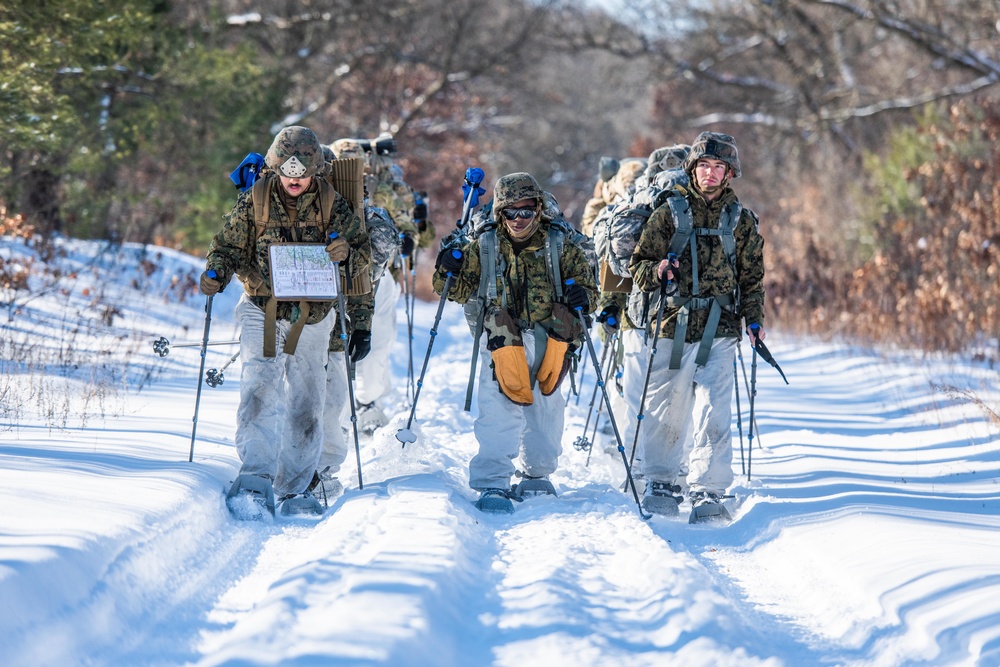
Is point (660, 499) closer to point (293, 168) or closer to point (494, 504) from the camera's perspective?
point (494, 504)

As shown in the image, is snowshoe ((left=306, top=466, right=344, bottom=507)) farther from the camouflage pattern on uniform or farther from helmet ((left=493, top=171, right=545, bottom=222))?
the camouflage pattern on uniform

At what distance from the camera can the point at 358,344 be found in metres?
7.27

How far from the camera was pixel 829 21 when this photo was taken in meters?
29.7

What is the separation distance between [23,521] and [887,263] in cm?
1338

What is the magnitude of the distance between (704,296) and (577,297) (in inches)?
32.7

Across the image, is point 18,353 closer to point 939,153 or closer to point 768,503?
point 768,503

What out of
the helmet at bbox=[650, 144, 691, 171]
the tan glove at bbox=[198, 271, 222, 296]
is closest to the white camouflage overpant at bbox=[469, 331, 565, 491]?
the tan glove at bbox=[198, 271, 222, 296]

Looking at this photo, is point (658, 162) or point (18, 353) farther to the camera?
point (18, 353)

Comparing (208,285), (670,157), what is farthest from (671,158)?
(208,285)

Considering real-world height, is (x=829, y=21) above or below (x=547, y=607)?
above

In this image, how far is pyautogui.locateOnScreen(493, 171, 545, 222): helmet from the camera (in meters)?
6.84

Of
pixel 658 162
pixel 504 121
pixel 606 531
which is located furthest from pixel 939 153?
pixel 504 121

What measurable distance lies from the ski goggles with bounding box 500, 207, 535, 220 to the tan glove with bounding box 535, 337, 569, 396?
792 mm

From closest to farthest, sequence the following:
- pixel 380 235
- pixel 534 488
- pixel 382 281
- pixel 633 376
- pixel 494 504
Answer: pixel 494 504 < pixel 534 488 < pixel 380 235 < pixel 633 376 < pixel 382 281
